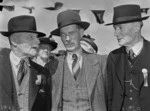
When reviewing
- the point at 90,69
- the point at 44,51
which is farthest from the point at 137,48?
the point at 44,51

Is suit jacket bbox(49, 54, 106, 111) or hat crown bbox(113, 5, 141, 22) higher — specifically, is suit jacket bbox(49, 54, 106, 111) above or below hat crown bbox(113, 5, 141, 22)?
below

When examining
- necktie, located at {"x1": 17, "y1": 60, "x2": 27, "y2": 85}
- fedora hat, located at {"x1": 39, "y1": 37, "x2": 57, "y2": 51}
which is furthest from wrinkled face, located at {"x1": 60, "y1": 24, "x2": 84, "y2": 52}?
fedora hat, located at {"x1": 39, "y1": 37, "x2": 57, "y2": 51}

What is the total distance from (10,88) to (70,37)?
42.3 inches

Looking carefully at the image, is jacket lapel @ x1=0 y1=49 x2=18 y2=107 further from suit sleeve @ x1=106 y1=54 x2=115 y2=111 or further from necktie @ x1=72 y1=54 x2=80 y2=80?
suit sleeve @ x1=106 y1=54 x2=115 y2=111

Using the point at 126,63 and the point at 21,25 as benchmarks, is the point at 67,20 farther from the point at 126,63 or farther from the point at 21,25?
the point at 126,63

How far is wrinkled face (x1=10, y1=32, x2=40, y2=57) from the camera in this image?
16.2 feet

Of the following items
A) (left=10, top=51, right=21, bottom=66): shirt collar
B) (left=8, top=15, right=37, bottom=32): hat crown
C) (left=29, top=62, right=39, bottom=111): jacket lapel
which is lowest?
(left=29, top=62, right=39, bottom=111): jacket lapel

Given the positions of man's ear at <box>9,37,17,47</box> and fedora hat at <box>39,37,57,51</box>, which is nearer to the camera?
man's ear at <box>9,37,17,47</box>

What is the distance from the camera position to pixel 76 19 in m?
5.07

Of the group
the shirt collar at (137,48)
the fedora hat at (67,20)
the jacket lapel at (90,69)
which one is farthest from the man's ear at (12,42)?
the shirt collar at (137,48)

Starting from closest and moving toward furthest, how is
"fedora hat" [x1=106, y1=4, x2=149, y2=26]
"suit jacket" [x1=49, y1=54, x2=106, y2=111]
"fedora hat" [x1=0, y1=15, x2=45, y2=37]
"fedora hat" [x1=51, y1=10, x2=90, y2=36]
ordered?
"suit jacket" [x1=49, y1=54, x2=106, y2=111], "fedora hat" [x1=106, y1=4, x2=149, y2=26], "fedora hat" [x1=51, y1=10, x2=90, y2=36], "fedora hat" [x1=0, y1=15, x2=45, y2=37]

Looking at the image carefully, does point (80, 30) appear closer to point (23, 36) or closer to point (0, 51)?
point (23, 36)

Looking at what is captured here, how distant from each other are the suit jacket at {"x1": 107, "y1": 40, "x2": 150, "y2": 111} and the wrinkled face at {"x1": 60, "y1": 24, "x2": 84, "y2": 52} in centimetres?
54

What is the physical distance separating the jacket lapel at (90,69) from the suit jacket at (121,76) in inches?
7.1
